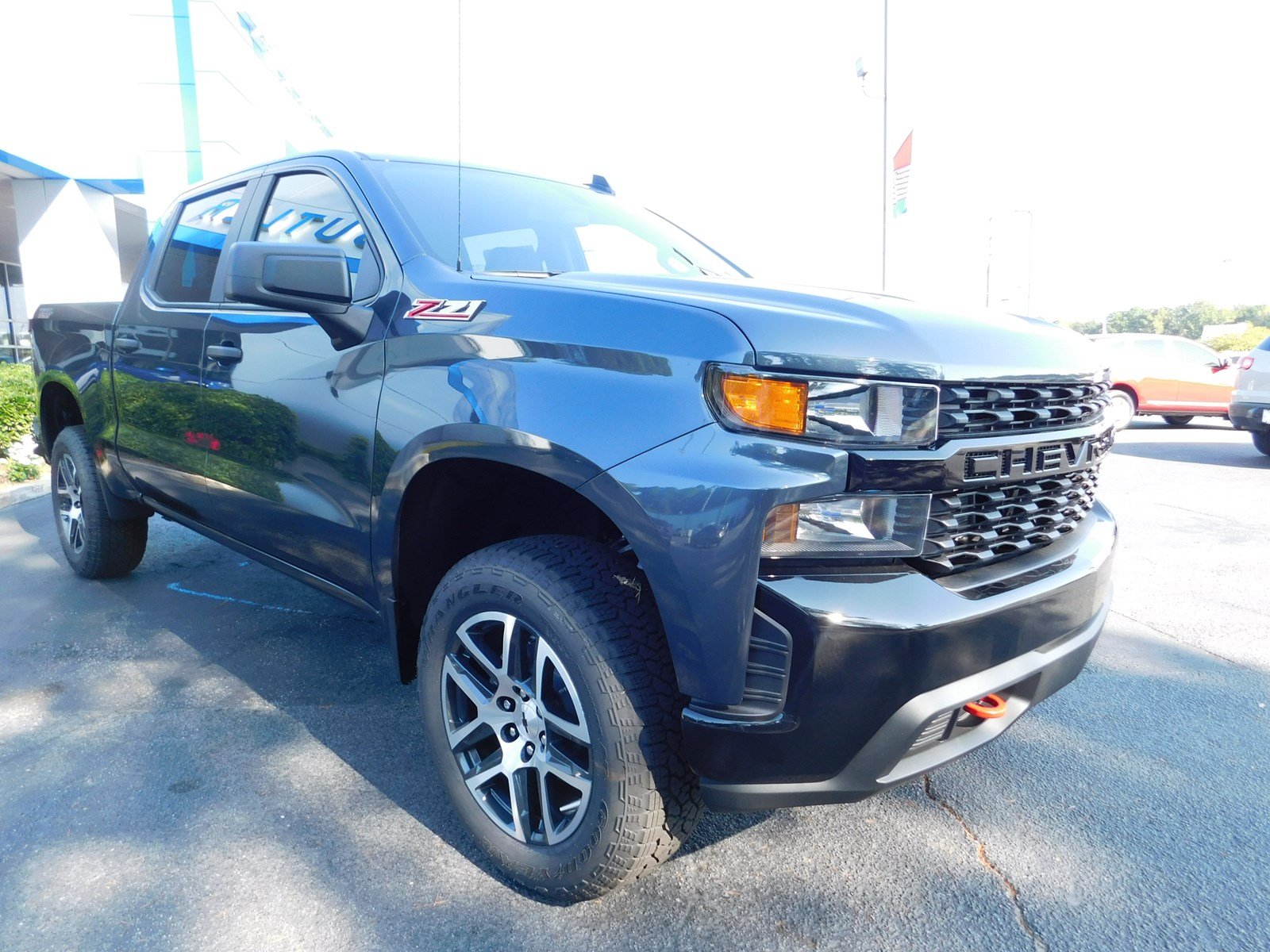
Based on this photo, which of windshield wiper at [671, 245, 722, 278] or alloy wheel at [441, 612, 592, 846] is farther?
windshield wiper at [671, 245, 722, 278]

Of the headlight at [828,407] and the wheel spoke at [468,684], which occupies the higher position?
the headlight at [828,407]

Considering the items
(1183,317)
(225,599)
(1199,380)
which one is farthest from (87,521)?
(1183,317)

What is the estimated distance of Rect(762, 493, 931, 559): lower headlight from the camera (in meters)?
1.61

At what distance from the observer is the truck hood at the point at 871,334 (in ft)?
5.49

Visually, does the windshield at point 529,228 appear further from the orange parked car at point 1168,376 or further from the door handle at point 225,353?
the orange parked car at point 1168,376

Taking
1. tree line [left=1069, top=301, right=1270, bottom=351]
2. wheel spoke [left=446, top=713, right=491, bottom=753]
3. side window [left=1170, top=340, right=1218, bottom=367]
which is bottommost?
wheel spoke [left=446, top=713, right=491, bottom=753]

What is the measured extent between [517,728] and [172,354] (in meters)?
2.19

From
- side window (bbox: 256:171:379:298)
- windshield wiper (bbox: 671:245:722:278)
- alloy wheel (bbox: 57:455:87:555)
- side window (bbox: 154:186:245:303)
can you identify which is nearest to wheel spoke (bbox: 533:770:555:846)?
side window (bbox: 256:171:379:298)

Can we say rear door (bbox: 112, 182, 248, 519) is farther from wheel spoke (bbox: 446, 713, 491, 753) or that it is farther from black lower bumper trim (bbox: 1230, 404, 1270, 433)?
black lower bumper trim (bbox: 1230, 404, 1270, 433)

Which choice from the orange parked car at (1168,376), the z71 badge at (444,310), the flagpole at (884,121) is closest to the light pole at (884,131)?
the flagpole at (884,121)

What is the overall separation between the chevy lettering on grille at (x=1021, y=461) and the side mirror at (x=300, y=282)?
158cm

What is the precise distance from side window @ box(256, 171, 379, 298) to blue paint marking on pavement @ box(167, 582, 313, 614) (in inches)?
70.2

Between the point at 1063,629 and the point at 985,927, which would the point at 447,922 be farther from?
the point at 1063,629

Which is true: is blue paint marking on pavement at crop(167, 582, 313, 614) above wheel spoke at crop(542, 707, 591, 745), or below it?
below
